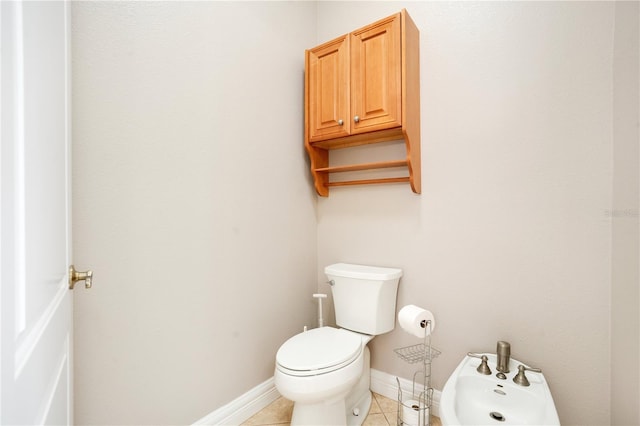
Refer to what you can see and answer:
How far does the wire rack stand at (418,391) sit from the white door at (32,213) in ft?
4.38

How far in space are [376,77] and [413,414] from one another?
1.80 meters

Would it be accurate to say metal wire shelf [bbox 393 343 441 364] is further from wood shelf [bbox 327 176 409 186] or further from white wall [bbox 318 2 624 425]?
wood shelf [bbox 327 176 409 186]

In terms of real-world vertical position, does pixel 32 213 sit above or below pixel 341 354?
above

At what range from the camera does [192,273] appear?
1.43 meters

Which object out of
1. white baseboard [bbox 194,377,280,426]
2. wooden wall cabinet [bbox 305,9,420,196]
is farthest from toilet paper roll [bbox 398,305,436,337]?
white baseboard [bbox 194,377,280,426]

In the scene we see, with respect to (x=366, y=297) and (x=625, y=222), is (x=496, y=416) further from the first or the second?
(x=625, y=222)

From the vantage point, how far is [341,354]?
141 cm

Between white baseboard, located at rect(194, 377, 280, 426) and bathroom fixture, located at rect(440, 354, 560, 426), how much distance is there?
104 centimetres

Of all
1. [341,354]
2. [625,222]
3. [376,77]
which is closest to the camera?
[625,222]

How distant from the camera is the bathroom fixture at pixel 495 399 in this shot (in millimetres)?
1186

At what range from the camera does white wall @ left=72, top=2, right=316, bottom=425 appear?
1.13m


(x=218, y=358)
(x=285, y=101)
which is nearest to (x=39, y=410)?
(x=218, y=358)

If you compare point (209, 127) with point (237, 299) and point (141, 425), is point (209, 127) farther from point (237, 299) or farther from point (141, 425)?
point (141, 425)

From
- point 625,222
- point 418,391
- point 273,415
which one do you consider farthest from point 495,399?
point 273,415
